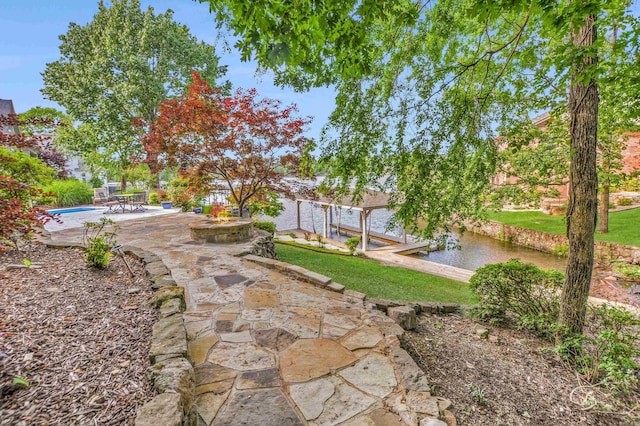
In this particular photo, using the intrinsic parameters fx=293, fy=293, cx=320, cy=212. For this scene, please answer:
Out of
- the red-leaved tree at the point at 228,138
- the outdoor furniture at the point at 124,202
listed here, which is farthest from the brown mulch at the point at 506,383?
the outdoor furniture at the point at 124,202

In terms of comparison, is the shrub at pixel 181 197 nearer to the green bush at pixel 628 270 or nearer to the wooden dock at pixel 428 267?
the wooden dock at pixel 428 267

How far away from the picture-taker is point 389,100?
3.35 m

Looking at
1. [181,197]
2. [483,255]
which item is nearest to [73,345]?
[181,197]

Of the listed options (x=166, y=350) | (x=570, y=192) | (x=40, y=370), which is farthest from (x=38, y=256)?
(x=570, y=192)

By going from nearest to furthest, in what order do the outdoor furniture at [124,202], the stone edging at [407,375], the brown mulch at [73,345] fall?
the brown mulch at [73,345] < the stone edging at [407,375] < the outdoor furniture at [124,202]

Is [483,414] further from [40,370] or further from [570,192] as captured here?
[40,370]

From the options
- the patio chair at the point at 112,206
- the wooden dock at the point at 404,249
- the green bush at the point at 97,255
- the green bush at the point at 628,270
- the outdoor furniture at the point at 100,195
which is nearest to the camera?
the green bush at the point at 628,270

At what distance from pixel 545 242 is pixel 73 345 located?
695 inches

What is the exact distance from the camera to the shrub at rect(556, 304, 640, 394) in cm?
270

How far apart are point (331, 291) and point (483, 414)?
2095 mm

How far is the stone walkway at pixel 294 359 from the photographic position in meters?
1.87

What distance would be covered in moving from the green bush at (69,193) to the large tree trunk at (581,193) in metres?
17.5

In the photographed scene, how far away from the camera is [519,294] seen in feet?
13.0

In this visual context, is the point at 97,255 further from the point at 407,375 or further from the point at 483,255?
the point at 483,255
